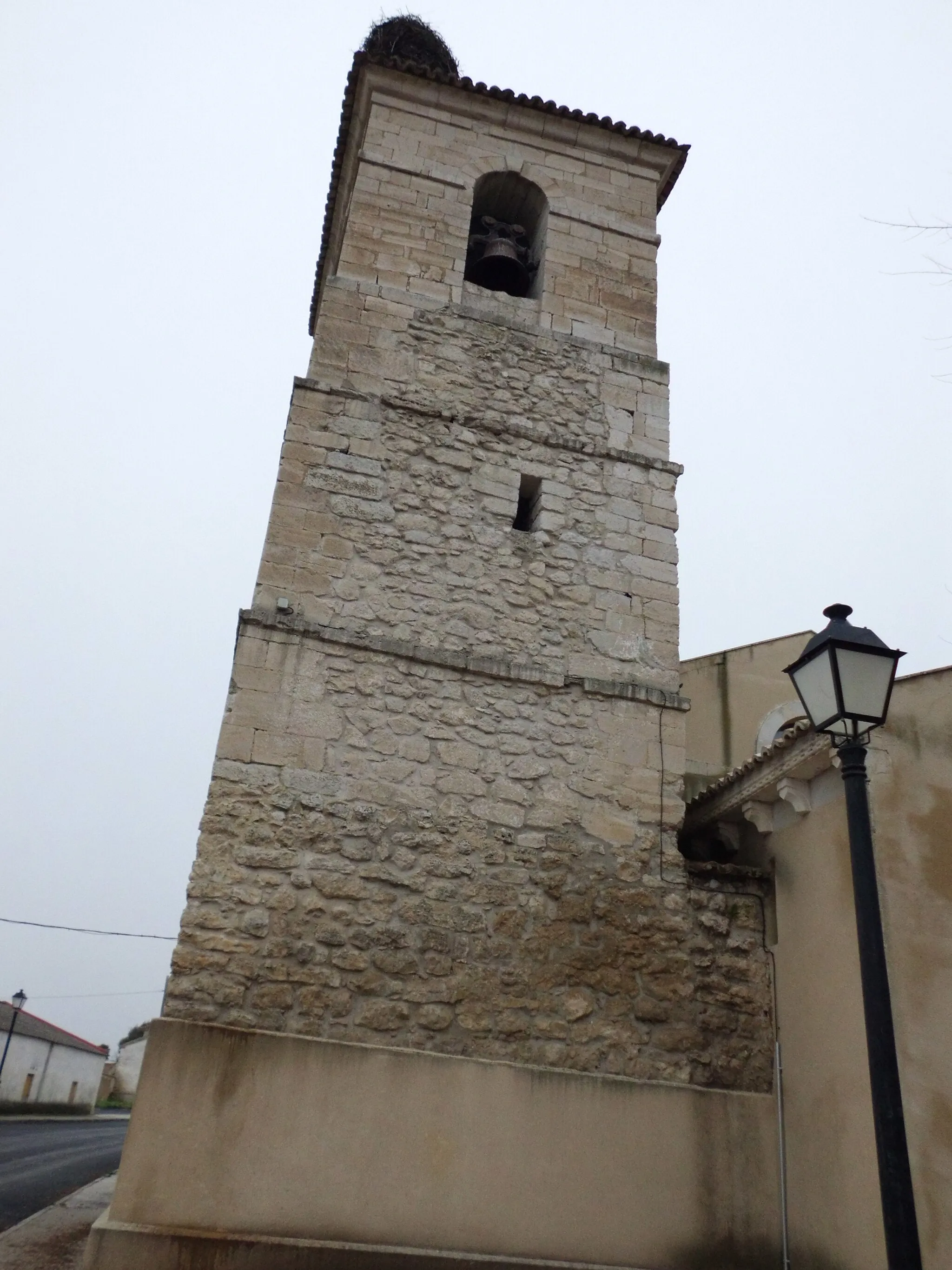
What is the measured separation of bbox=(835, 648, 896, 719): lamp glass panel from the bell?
5.81 metres

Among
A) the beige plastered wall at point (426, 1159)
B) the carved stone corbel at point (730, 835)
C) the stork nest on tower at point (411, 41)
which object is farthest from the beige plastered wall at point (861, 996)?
the stork nest on tower at point (411, 41)

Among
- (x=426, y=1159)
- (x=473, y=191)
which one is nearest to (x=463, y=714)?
(x=426, y=1159)

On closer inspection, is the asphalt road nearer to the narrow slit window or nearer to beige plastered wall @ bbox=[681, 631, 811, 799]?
the narrow slit window

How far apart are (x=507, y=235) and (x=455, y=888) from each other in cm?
590

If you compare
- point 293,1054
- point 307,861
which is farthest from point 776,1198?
point 307,861

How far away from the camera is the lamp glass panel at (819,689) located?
11.1ft

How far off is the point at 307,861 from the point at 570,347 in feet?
15.5

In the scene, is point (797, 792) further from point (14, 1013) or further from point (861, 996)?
point (14, 1013)

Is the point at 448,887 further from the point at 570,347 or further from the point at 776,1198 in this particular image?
the point at 570,347

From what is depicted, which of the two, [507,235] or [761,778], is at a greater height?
[507,235]

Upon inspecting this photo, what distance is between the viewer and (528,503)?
7.05 metres

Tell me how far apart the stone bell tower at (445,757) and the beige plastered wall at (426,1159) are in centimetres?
2

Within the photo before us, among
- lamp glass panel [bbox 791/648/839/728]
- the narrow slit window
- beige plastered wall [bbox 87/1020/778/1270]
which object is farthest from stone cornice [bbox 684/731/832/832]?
the narrow slit window

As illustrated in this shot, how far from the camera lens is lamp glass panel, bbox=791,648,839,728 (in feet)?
11.1
